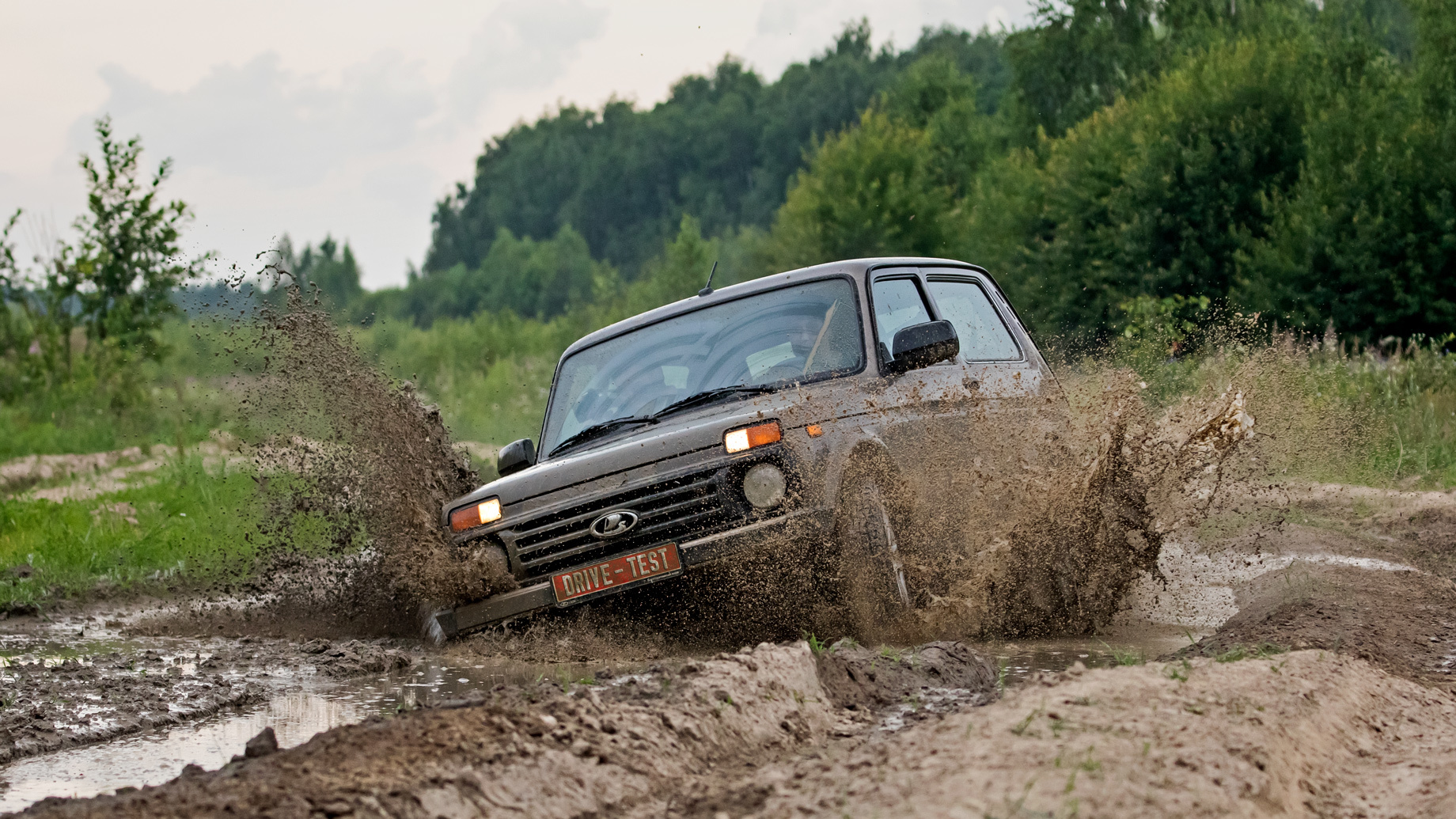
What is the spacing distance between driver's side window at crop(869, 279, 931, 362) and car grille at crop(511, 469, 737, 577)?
1163 millimetres

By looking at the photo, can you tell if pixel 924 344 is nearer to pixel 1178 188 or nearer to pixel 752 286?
pixel 752 286

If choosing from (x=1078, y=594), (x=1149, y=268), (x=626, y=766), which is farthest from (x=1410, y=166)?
(x=626, y=766)

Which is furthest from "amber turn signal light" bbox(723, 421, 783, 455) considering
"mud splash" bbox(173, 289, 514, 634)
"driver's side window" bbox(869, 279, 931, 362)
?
"mud splash" bbox(173, 289, 514, 634)

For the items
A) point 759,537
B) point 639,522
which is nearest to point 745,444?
point 759,537

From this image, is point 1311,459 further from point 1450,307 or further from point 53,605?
point 1450,307

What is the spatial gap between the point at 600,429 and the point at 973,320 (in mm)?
2240

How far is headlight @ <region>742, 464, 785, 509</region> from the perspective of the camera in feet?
18.6

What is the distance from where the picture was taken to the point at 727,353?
21.5ft

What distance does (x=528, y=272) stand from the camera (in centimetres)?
12431

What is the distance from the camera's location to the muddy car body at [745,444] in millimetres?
5656

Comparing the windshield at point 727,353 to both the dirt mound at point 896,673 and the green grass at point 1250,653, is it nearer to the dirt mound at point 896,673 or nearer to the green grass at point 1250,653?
the dirt mound at point 896,673

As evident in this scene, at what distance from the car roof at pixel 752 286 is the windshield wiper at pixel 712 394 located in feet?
1.58

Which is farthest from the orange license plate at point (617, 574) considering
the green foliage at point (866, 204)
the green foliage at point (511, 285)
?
the green foliage at point (511, 285)

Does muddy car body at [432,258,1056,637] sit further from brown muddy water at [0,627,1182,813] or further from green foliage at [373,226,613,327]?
green foliage at [373,226,613,327]
